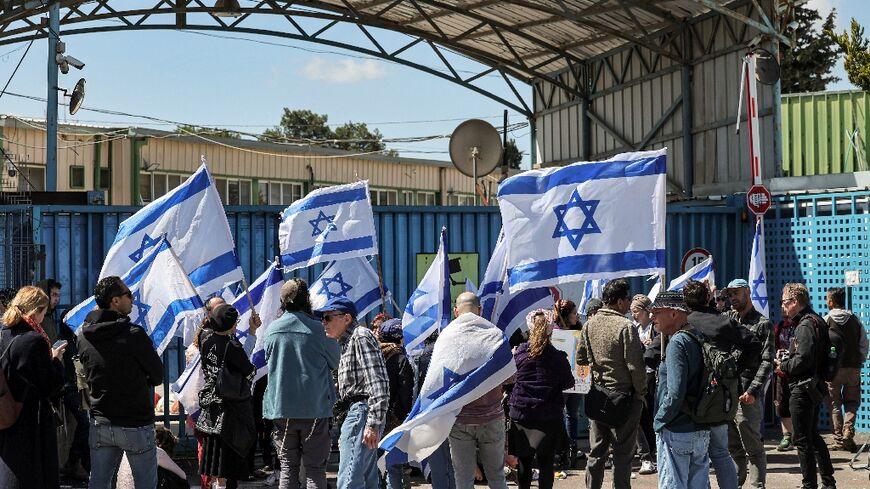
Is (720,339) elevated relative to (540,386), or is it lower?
elevated

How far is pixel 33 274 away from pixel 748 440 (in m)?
7.99

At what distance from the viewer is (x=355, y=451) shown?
30.4 feet

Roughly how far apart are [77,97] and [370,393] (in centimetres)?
1547

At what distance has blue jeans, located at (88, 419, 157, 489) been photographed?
8680mm

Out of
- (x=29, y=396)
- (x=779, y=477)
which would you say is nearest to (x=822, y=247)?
(x=779, y=477)

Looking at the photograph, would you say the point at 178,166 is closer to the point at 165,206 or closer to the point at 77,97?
the point at 77,97

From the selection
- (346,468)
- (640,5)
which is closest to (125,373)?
(346,468)

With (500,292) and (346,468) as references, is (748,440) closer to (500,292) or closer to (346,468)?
(500,292)

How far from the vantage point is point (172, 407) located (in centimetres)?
1478

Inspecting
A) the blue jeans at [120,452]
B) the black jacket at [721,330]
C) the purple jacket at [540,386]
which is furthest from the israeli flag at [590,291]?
the blue jeans at [120,452]

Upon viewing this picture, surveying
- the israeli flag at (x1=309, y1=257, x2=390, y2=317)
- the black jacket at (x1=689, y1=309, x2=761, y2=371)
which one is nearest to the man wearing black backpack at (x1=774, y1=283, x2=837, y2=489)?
the black jacket at (x1=689, y1=309, x2=761, y2=371)

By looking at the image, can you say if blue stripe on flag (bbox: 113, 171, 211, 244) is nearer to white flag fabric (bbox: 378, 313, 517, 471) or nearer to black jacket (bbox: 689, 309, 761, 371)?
white flag fabric (bbox: 378, 313, 517, 471)

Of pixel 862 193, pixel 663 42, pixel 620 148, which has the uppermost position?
pixel 663 42

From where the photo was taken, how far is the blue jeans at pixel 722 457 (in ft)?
29.9
